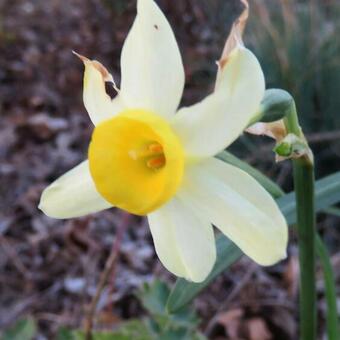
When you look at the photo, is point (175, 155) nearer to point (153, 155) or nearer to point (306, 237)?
point (153, 155)

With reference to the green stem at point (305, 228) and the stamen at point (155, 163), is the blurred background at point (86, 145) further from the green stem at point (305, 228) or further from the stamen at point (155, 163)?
the stamen at point (155, 163)

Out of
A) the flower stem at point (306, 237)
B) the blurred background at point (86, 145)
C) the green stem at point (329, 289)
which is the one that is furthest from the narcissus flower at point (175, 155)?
the blurred background at point (86, 145)

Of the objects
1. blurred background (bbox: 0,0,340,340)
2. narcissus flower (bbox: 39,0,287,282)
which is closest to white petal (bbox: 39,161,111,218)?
narcissus flower (bbox: 39,0,287,282)

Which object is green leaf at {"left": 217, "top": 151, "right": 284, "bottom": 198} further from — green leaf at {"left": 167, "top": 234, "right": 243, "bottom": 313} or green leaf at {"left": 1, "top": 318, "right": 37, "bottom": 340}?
green leaf at {"left": 1, "top": 318, "right": 37, "bottom": 340}

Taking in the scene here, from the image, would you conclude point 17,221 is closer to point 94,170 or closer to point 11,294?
point 11,294

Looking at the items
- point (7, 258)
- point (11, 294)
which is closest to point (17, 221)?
point (7, 258)

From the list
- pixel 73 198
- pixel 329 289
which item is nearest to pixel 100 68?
pixel 73 198
